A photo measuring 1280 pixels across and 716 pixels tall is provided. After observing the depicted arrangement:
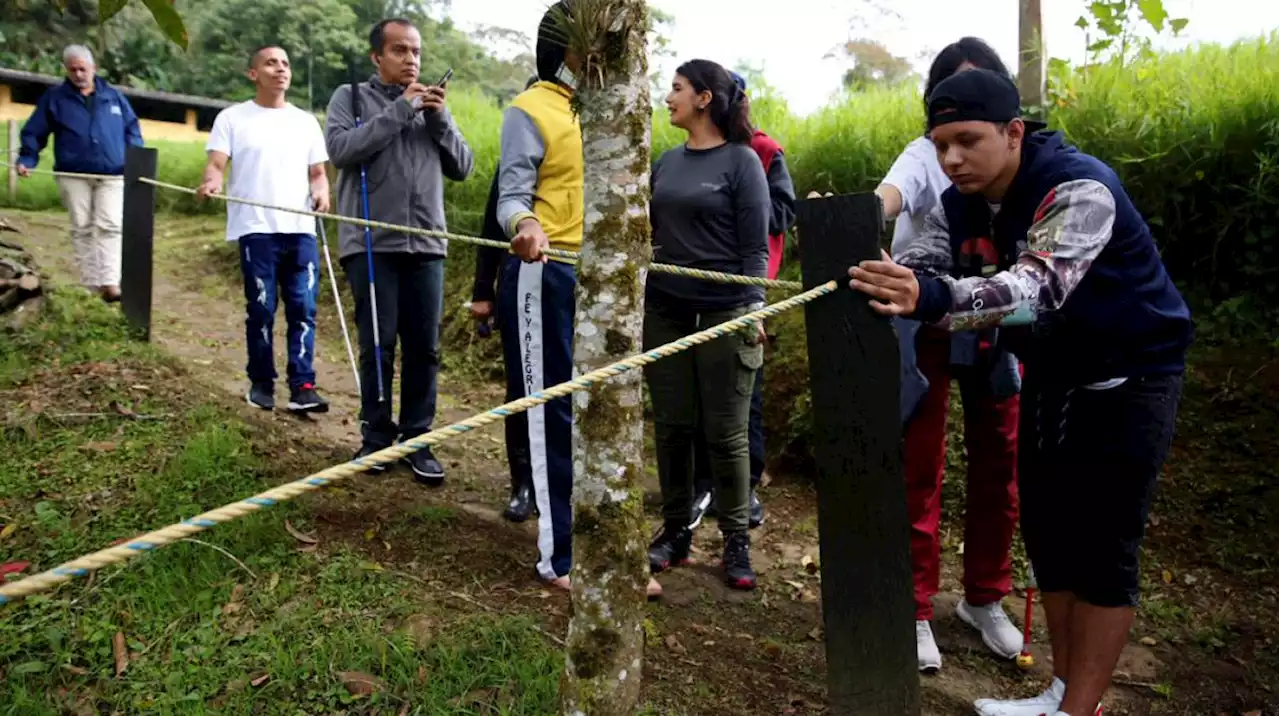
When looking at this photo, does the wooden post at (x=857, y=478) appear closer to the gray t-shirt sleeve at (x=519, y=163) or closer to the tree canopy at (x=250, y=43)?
the gray t-shirt sleeve at (x=519, y=163)

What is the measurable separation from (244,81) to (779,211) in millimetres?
27255

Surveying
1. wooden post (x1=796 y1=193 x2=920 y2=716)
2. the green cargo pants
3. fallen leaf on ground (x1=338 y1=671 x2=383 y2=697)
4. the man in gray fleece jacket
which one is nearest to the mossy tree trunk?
wooden post (x1=796 y1=193 x2=920 y2=716)

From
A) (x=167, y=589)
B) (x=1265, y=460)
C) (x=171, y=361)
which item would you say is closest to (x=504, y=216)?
(x=167, y=589)

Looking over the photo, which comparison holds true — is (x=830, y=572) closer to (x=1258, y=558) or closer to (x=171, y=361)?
(x=1258, y=558)

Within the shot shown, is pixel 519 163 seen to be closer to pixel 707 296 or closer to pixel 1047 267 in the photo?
pixel 707 296

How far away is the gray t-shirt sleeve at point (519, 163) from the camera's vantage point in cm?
304

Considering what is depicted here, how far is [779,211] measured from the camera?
4.18 meters

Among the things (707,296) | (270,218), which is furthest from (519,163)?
(270,218)

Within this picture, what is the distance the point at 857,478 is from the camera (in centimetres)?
206

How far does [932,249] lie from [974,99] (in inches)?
32.6

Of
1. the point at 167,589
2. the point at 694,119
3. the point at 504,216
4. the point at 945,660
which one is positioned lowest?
the point at 945,660

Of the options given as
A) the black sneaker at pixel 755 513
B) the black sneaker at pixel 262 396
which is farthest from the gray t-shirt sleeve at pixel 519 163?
the black sneaker at pixel 262 396

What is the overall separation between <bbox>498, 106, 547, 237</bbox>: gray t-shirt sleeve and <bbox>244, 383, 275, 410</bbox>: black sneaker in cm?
247

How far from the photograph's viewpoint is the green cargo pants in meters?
3.32
